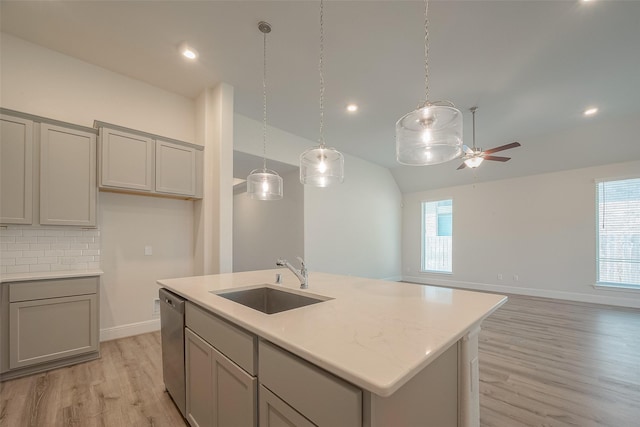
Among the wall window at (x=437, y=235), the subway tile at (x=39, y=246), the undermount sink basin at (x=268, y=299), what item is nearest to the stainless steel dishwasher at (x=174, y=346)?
the undermount sink basin at (x=268, y=299)

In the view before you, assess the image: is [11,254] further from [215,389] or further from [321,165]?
[321,165]

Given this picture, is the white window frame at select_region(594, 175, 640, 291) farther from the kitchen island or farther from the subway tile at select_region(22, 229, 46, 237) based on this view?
the subway tile at select_region(22, 229, 46, 237)

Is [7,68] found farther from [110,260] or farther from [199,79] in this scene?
[110,260]

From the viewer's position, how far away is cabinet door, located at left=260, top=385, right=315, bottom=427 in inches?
36.0

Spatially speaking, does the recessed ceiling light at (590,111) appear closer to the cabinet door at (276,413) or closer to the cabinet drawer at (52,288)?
the cabinet door at (276,413)

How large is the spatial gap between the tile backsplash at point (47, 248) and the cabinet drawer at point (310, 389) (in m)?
3.01

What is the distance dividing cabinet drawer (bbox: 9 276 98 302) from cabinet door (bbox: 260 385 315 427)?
2556 mm

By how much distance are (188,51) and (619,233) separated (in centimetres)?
737

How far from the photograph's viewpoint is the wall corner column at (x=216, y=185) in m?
3.32

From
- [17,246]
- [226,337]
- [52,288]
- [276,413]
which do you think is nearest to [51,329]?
[52,288]

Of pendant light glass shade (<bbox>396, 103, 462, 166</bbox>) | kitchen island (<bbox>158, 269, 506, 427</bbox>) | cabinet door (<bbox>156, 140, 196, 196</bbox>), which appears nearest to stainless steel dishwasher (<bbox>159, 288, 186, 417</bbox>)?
kitchen island (<bbox>158, 269, 506, 427</bbox>)

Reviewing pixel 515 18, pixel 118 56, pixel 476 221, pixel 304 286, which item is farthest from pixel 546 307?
pixel 118 56

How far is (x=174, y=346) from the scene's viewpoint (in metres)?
1.88

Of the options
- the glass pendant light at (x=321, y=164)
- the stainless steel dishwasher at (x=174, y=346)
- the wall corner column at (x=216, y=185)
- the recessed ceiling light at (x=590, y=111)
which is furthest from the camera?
the recessed ceiling light at (x=590, y=111)
